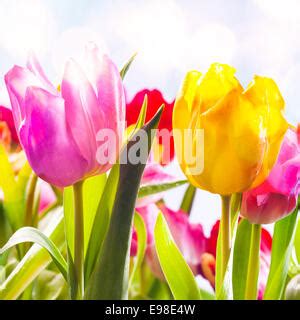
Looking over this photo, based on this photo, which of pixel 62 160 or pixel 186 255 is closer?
pixel 62 160

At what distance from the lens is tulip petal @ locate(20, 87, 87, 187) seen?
0.39 meters

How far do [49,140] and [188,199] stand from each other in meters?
0.17

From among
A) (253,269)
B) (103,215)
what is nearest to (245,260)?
(253,269)

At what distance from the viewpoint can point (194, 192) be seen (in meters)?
0.53

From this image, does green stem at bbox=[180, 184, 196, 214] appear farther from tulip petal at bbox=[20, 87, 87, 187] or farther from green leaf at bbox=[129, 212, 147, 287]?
tulip petal at bbox=[20, 87, 87, 187]

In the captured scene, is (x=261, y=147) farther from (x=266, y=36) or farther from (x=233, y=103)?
(x=266, y=36)

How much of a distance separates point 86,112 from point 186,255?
164 mm

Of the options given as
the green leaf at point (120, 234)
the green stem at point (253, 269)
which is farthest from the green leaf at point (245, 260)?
the green leaf at point (120, 234)

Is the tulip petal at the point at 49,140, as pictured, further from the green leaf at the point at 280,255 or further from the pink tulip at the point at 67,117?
the green leaf at the point at 280,255

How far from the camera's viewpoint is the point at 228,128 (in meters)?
0.40

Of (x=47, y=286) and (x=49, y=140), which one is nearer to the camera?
(x=49, y=140)

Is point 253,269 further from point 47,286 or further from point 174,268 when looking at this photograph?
point 47,286

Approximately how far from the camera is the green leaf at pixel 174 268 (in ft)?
1.50

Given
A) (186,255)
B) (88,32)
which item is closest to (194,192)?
(186,255)
